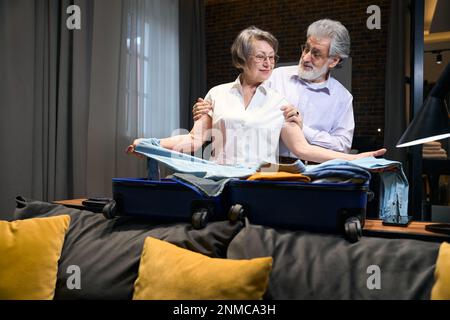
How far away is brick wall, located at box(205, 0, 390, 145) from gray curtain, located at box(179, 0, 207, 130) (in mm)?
69

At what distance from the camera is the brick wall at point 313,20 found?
3041 millimetres

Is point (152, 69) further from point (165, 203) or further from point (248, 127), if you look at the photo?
point (165, 203)

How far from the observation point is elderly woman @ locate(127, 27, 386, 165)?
2129 mm

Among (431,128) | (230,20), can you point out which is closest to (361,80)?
(230,20)

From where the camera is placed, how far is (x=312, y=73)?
2.32m

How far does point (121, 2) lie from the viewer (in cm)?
294

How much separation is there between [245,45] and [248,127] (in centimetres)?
62

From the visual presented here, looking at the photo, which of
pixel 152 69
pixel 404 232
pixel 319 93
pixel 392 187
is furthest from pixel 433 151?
pixel 152 69

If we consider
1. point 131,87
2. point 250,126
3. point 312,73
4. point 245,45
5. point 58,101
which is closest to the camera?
point 250,126

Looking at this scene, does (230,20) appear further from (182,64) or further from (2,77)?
(2,77)

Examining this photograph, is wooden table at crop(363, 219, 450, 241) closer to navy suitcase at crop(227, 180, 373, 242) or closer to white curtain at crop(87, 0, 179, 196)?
navy suitcase at crop(227, 180, 373, 242)

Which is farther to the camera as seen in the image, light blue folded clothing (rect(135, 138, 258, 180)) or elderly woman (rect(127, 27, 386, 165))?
elderly woman (rect(127, 27, 386, 165))

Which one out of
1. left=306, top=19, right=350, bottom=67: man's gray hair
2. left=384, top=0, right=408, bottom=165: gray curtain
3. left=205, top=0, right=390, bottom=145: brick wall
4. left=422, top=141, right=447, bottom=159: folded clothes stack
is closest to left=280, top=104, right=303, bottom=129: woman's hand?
left=306, top=19, right=350, bottom=67: man's gray hair

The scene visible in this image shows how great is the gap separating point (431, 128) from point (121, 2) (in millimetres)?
2634
